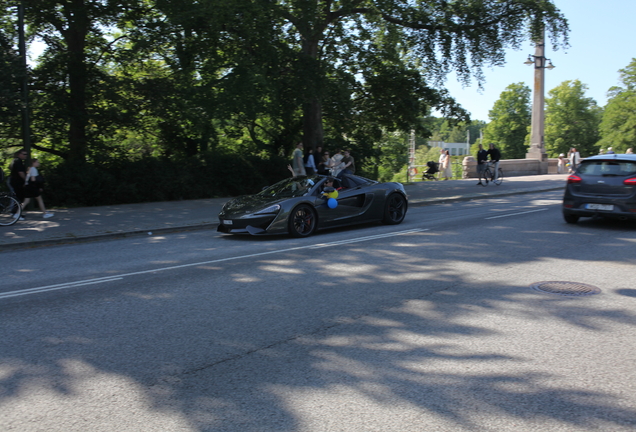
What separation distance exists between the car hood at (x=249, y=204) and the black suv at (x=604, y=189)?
657 cm

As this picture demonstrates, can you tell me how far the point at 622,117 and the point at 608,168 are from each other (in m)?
67.0

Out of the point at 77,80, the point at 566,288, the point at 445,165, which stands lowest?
the point at 566,288

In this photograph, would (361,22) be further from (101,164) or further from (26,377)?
(26,377)

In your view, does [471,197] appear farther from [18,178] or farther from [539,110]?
[539,110]

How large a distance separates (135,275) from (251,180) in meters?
13.9

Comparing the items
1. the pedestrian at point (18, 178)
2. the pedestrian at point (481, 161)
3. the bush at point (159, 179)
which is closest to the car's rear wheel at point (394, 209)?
the bush at point (159, 179)

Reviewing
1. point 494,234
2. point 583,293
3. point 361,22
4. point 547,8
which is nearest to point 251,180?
point 361,22

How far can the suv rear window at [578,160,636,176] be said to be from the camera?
12.0 meters

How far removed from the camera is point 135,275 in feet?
26.0

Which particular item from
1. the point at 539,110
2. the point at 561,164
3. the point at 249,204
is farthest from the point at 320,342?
the point at 561,164

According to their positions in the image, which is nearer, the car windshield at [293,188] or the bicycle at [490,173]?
the car windshield at [293,188]

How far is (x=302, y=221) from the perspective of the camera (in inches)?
450

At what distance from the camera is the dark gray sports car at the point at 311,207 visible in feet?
36.2

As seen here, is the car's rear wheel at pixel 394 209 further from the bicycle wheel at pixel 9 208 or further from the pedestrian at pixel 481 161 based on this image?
the pedestrian at pixel 481 161
